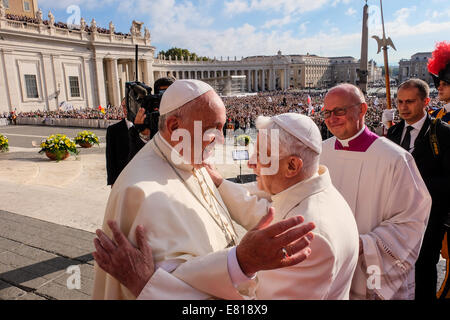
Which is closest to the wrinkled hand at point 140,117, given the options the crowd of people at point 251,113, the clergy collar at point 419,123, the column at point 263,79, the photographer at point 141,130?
the photographer at point 141,130

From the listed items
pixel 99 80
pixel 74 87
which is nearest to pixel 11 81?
pixel 74 87

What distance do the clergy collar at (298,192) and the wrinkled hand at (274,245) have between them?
37 centimetres

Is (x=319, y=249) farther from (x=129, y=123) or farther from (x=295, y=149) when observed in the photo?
(x=129, y=123)

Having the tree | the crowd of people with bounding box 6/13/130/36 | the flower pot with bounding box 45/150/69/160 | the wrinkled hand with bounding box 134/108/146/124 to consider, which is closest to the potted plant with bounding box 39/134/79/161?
the flower pot with bounding box 45/150/69/160

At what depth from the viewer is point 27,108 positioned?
3447 cm

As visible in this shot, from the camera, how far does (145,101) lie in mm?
3453

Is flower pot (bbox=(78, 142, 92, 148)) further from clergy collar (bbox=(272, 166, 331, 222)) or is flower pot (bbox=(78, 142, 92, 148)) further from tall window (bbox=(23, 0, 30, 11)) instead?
tall window (bbox=(23, 0, 30, 11))

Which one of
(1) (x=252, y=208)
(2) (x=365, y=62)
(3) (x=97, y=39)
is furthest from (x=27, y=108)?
(1) (x=252, y=208)

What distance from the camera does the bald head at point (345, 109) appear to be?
2582mm

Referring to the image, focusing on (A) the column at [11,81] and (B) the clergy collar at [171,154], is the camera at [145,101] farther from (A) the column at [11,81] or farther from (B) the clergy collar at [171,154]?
(A) the column at [11,81]

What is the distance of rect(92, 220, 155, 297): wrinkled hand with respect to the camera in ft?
4.38

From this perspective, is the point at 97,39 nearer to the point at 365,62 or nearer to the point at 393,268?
the point at 365,62

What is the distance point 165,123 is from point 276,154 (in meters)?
0.62

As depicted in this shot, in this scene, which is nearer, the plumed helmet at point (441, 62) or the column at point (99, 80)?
the plumed helmet at point (441, 62)
